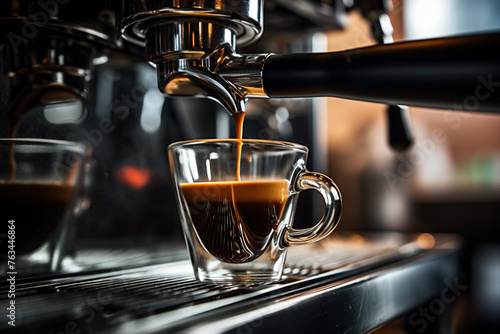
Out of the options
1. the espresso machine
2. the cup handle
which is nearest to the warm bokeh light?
the espresso machine

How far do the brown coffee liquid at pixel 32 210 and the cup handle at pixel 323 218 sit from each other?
0.18m

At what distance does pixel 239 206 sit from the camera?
0.37 metres

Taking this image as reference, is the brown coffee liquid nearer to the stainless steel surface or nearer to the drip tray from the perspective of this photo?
the drip tray

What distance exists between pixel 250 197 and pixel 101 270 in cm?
16

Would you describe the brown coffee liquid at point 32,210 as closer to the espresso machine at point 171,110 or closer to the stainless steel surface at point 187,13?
the espresso machine at point 171,110

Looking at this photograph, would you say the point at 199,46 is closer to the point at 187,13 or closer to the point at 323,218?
the point at 187,13

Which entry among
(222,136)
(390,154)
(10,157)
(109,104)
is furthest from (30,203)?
(390,154)

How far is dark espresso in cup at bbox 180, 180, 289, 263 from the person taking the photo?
373mm

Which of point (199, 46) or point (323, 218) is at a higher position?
point (199, 46)

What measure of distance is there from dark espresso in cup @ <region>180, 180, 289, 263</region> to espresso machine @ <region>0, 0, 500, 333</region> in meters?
0.04

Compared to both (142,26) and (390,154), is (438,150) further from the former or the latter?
(142,26)

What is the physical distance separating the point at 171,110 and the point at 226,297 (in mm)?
337

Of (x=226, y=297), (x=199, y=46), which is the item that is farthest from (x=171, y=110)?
(x=226, y=297)

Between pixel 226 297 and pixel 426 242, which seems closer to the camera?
pixel 226 297
